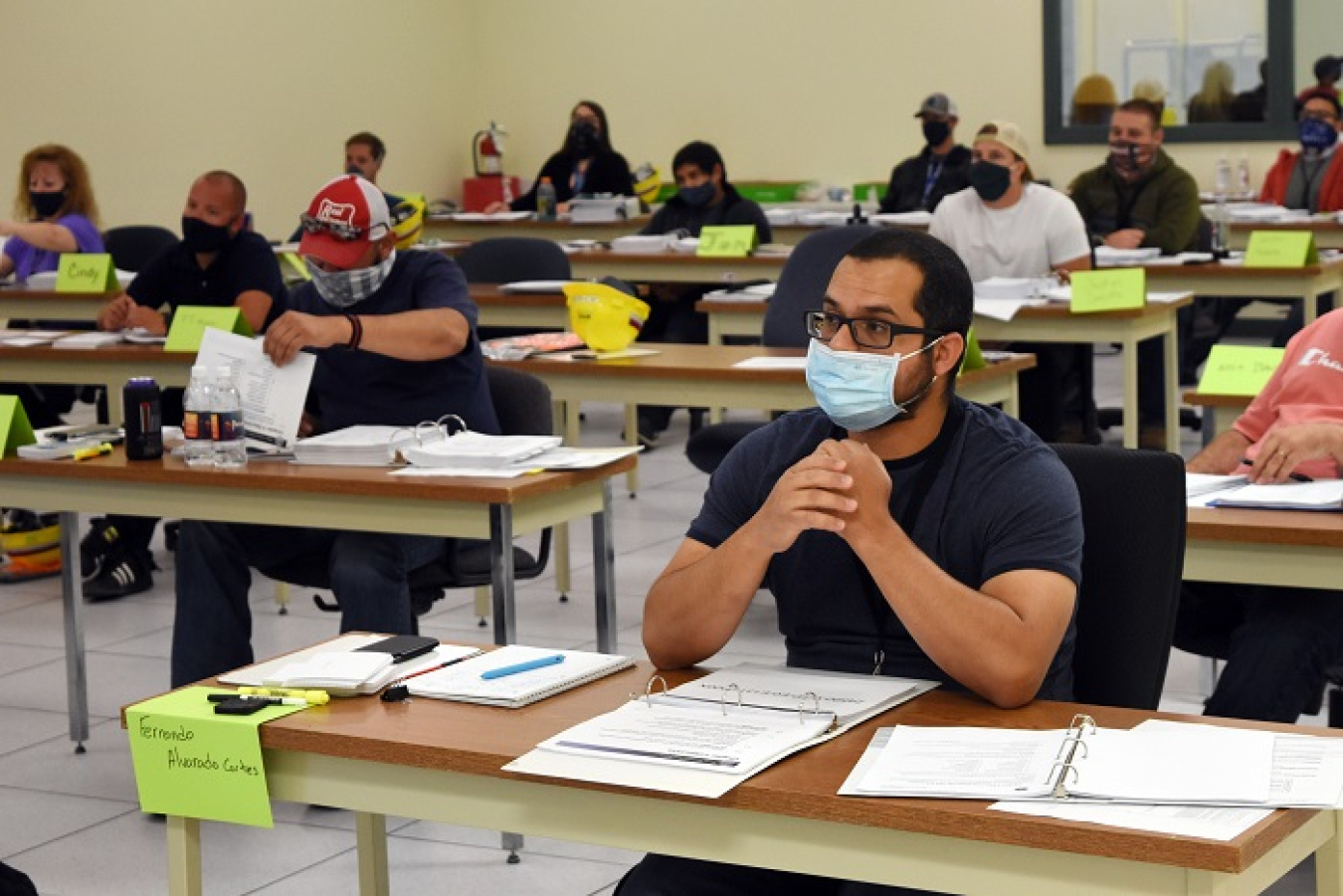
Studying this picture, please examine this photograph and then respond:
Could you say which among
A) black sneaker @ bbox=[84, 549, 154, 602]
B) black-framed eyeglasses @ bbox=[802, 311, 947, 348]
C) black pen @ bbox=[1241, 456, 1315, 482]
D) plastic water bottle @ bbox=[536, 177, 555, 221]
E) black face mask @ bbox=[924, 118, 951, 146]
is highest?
black face mask @ bbox=[924, 118, 951, 146]

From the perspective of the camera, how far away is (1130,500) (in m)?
2.37

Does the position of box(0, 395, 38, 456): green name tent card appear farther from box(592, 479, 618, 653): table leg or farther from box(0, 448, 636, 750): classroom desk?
box(592, 479, 618, 653): table leg

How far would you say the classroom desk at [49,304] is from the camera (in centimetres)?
696

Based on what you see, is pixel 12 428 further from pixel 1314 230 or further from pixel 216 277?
pixel 1314 230

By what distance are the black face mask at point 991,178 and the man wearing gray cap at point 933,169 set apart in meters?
2.53

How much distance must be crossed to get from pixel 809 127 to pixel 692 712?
34.6ft

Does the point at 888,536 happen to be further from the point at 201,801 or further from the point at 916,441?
the point at 201,801

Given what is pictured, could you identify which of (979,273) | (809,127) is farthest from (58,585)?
(809,127)

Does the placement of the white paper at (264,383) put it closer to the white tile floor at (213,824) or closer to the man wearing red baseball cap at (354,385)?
the man wearing red baseball cap at (354,385)

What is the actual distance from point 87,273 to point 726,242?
90.3 inches

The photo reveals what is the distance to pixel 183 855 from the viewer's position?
2088mm

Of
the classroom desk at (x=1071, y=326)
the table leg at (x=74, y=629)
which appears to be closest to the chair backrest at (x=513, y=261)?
the classroom desk at (x=1071, y=326)

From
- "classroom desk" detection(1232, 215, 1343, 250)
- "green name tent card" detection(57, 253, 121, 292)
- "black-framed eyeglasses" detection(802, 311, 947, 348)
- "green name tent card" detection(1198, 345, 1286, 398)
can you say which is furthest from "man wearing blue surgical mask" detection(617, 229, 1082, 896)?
"classroom desk" detection(1232, 215, 1343, 250)

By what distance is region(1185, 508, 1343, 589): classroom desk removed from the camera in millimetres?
2877
